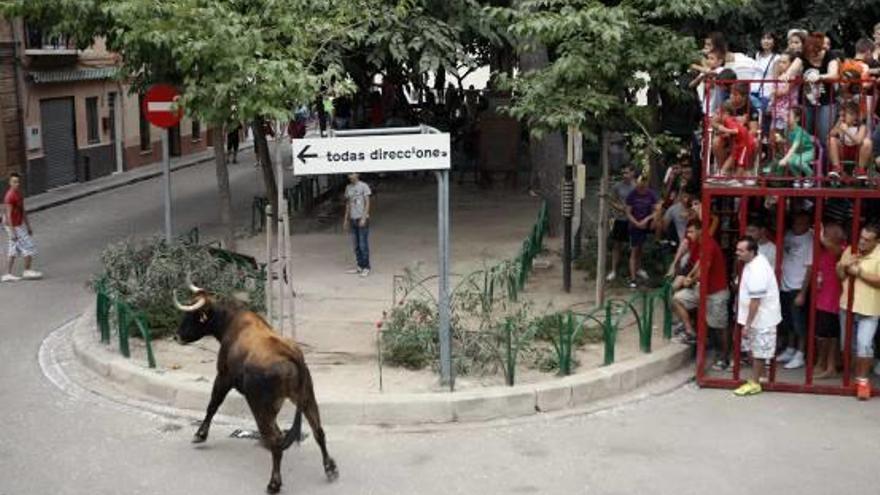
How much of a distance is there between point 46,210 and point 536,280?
14.1 meters

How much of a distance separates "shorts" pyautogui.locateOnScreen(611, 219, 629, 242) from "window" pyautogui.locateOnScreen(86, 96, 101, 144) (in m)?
20.0

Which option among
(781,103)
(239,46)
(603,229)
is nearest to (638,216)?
(603,229)

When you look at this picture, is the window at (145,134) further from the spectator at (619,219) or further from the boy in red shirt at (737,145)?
the boy in red shirt at (737,145)

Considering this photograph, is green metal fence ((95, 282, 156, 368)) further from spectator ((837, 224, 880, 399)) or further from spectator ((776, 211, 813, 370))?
spectator ((837, 224, 880, 399))

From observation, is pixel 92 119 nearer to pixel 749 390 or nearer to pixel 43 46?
pixel 43 46

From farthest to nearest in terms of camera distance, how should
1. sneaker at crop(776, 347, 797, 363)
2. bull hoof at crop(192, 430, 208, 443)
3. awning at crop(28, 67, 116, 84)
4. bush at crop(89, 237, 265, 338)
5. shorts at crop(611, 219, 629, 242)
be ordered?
awning at crop(28, 67, 116, 84), shorts at crop(611, 219, 629, 242), bush at crop(89, 237, 265, 338), sneaker at crop(776, 347, 797, 363), bull hoof at crop(192, 430, 208, 443)

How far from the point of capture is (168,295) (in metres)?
11.8

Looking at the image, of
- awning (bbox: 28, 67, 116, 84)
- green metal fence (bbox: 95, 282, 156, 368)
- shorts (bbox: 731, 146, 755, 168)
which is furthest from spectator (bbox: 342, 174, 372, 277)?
awning (bbox: 28, 67, 116, 84)

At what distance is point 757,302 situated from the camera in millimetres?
9930

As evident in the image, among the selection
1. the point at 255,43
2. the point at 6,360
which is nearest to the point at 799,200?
the point at 255,43

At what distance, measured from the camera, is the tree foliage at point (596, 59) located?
11.3 metres

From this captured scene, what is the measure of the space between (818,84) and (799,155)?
2.43 ft

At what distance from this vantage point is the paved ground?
26.1 ft

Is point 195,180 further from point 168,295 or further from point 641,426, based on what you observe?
point 641,426
